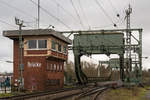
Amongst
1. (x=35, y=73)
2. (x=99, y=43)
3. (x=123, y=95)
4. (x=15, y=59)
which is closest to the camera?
(x=123, y=95)

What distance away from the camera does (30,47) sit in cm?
3400

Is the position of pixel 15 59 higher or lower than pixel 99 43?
lower

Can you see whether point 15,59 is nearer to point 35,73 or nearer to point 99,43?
point 35,73

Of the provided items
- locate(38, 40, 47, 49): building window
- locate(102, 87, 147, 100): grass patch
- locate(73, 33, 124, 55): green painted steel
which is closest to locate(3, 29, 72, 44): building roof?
locate(38, 40, 47, 49): building window

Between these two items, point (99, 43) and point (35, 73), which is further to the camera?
point (99, 43)

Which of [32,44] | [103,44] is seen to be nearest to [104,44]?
[103,44]

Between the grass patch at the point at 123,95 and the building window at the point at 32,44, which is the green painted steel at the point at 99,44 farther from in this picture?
the grass patch at the point at 123,95

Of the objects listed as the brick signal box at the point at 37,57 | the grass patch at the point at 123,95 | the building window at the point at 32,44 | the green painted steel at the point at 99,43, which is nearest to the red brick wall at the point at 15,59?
the brick signal box at the point at 37,57

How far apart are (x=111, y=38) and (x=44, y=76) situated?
14.0m

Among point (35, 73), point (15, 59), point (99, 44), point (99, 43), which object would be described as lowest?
point (35, 73)

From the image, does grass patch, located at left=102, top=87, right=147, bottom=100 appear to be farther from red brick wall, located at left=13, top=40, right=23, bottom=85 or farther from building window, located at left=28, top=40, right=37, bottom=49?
red brick wall, located at left=13, top=40, right=23, bottom=85

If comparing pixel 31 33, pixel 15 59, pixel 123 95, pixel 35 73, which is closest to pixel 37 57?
pixel 35 73

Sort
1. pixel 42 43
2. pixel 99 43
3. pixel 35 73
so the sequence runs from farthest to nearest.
A: pixel 99 43, pixel 42 43, pixel 35 73

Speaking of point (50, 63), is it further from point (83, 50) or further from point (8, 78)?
point (83, 50)
